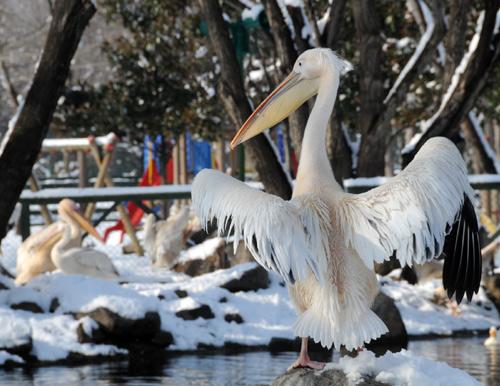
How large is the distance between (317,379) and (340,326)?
1.02 feet

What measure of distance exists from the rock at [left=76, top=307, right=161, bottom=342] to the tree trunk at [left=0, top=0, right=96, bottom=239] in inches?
44.7

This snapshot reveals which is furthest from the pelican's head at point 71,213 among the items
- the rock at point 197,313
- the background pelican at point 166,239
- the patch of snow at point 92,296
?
the rock at point 197,313

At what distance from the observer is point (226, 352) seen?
1074cm

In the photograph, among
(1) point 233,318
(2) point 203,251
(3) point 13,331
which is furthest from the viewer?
(2) point 203,251

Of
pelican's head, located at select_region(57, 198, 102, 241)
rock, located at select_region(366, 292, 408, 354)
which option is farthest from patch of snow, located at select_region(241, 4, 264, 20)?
rock, located at select_region(366, 292, 408, 354)

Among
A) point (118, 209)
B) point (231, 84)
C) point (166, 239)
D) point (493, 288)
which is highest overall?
point (231, 84)

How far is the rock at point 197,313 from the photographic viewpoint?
1104 cm

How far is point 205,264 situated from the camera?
45.1 ft

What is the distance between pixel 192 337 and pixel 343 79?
27.6 feet

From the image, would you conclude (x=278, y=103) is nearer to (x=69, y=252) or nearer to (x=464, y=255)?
(x=464, y=255)

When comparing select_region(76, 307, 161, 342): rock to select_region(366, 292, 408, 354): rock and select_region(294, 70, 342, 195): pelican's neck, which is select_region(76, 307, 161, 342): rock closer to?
select_region(366, 292, 408, 354): rock

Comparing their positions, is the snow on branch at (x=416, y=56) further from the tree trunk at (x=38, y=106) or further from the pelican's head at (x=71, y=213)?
the tree trunk at (x=38, y=106)

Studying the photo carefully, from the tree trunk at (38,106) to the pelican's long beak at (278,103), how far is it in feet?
12.9

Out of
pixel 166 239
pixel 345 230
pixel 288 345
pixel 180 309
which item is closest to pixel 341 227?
pixel 345 230
